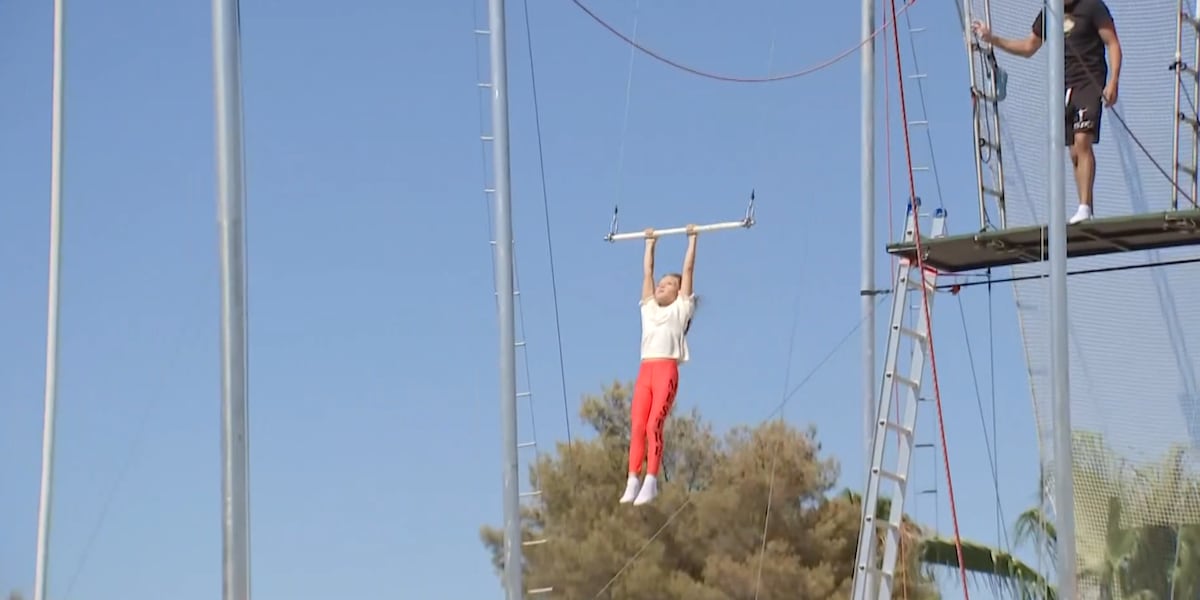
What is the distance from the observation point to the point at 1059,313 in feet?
32.5

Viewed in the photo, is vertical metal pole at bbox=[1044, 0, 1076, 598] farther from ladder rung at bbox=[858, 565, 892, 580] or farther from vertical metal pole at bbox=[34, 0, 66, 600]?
vertical metal pole at bbox=[34, 0, 66, 600]

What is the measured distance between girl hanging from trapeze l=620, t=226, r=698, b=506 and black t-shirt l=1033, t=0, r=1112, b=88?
238cm

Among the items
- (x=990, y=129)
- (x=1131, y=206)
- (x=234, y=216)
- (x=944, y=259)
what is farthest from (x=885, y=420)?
(x=234, y=216)

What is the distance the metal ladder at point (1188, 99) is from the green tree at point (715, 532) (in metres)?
10.3

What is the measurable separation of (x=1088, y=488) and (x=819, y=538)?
9711mm

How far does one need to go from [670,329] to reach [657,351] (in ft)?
0.53

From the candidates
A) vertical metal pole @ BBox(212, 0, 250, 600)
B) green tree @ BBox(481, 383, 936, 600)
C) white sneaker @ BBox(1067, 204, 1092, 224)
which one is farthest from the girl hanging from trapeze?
green tree @ BBox(481, 383, 936, 600)

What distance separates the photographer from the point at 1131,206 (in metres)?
13.4

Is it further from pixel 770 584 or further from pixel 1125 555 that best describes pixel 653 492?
pixel 770 584

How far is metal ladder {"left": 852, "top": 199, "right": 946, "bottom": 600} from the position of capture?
454 inches

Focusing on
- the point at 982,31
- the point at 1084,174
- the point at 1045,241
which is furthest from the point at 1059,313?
the point at 982,31

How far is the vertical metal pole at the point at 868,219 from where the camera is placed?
46.1 feet

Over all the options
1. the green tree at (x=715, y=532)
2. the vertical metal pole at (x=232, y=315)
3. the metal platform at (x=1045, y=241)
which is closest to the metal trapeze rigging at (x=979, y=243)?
the metal platform at (x=1045, y=241)

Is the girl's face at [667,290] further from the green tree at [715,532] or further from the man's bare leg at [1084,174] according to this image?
the green tree at [715,532]
